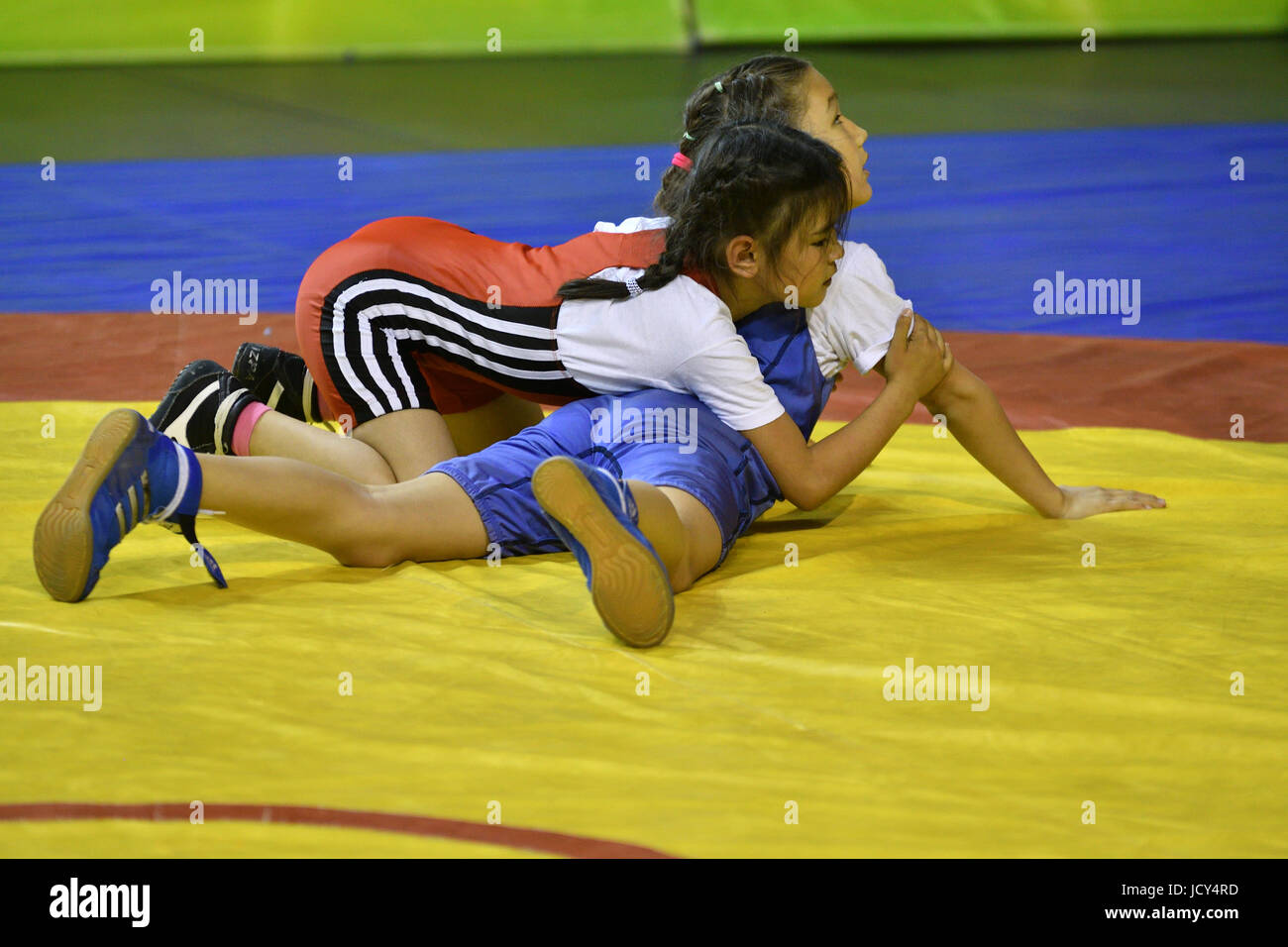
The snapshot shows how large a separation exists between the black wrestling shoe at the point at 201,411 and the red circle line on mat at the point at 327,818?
3.77ft

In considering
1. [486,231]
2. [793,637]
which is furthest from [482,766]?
[486,231]

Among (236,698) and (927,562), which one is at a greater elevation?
(927,562)

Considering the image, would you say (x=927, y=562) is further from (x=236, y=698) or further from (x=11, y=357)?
(x=11, y=357)

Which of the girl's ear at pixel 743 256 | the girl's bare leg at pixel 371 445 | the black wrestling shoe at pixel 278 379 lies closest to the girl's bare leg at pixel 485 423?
the girl's bare leg at pixel 371 445

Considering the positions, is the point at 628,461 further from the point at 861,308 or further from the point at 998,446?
the point at 998,446

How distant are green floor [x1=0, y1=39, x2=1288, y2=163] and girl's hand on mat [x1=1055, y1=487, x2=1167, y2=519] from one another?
12.8 ft

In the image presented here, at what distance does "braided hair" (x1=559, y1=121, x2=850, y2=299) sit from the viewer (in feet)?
7.17

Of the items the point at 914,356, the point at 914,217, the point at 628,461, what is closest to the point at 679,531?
the point at 628,461

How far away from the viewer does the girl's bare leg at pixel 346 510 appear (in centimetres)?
194

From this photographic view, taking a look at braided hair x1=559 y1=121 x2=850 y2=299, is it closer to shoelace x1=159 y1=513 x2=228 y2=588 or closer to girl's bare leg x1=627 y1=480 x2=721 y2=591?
girl's bare leg x1=627 y1=480 x2=721 y2=591

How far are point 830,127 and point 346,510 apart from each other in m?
1.08

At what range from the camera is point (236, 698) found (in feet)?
5.27

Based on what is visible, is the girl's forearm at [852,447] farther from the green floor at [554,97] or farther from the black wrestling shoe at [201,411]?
the green floor at [554,97]

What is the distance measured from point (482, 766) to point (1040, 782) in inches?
22.5
